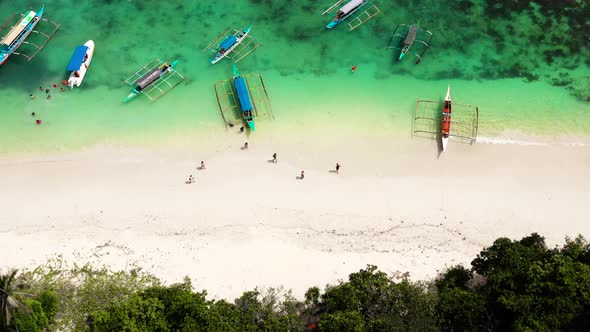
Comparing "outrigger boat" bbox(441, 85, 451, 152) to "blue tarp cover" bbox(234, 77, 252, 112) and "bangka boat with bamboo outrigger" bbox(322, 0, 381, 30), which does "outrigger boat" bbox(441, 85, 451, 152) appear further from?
"blue tarp cover" bbox(234, 77, 252, 112)

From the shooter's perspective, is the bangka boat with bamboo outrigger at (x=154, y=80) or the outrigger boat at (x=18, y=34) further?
the outrigger boat at (x=18, y=34)

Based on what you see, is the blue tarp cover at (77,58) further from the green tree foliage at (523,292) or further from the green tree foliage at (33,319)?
the green tree foliage at (523,292)

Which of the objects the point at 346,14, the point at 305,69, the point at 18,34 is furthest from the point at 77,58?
the point at 346,14

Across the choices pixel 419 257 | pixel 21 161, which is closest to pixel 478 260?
pixel 419 257

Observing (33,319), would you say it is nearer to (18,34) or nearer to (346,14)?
(18,34)

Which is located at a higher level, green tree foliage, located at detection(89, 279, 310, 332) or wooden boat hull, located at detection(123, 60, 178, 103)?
wooden boat hull, located at detection(123, 60, 178, 103)

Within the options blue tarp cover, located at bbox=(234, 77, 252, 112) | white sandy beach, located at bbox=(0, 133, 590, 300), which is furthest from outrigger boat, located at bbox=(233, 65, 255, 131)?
white sandy beach, located at bbox=(0, 133, 590, 300)

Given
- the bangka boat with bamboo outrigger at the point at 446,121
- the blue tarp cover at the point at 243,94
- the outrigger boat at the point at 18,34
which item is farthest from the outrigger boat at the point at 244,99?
the outrigger boat at the point at 18,34

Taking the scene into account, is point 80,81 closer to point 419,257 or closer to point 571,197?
point 419,257
